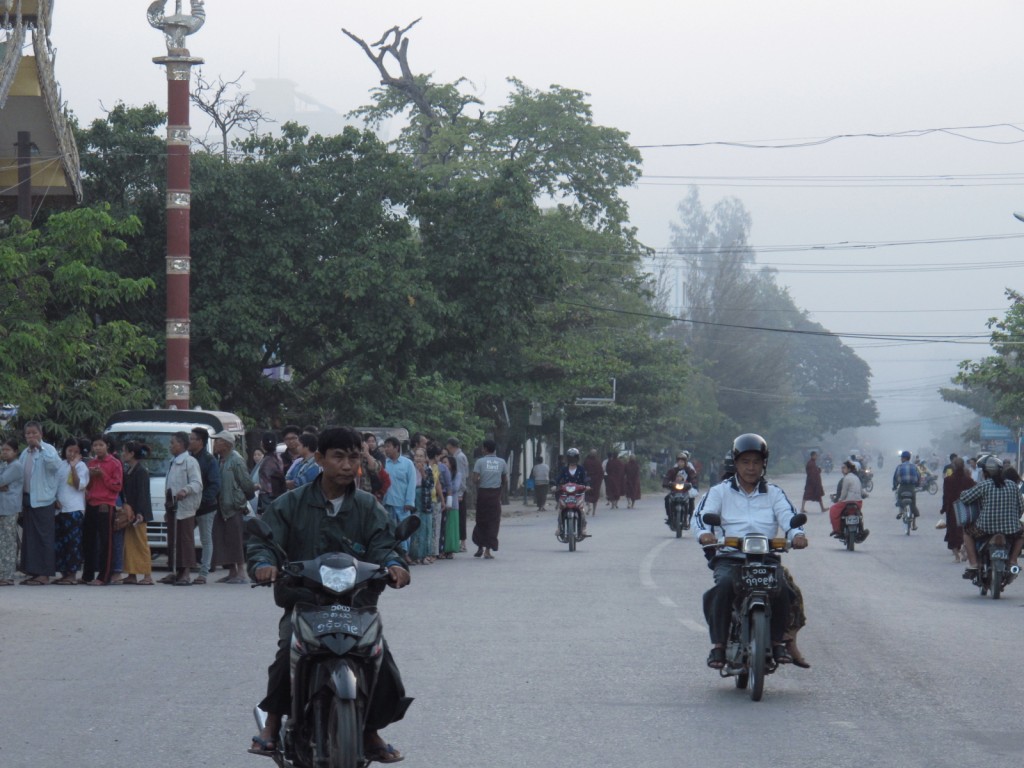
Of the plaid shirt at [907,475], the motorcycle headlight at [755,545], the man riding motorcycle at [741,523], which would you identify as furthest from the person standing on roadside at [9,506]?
the plaid shirt at [907,475]

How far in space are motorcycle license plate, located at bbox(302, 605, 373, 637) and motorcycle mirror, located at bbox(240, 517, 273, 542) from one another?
1.25 ft

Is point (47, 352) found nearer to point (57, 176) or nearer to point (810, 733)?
point (57, 176)

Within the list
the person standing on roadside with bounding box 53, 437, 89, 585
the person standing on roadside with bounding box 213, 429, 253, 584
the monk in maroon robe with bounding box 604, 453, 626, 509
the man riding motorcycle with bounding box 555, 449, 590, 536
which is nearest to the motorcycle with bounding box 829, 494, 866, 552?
the man riding motorcycle with bounding box 555, 449, 590, 536

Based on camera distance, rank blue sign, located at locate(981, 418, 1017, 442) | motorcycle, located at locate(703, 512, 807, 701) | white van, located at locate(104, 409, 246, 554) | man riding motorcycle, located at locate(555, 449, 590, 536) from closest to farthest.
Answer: motorcycle, located at locate(703, 512, 807, 701) → white van, located at locate(104, 409, 246, 554) → man riding motorcycle, located at locate(555, 449, 590, 536) → blue sign, located at locate(981, 418, 1017, 442)

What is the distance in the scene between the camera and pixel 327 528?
→ 6.30m

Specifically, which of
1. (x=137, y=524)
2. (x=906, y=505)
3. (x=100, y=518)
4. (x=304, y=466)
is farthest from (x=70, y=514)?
(x=906, y=505)

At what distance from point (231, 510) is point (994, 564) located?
853cm

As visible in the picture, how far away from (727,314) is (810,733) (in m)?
88.9

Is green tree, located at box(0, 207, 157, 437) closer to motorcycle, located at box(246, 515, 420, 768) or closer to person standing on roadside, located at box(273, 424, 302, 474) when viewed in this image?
person standing on roadside, located at box(273, 424, 302, 474)

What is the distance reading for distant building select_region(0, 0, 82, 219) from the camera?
2719cm

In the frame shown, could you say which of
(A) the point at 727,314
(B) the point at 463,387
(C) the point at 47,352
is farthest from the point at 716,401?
(C) the point at 47,352

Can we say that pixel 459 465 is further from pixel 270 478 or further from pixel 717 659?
pixel 717 659

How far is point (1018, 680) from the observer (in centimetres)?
1005

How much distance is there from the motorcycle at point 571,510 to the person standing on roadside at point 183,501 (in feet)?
25.4
